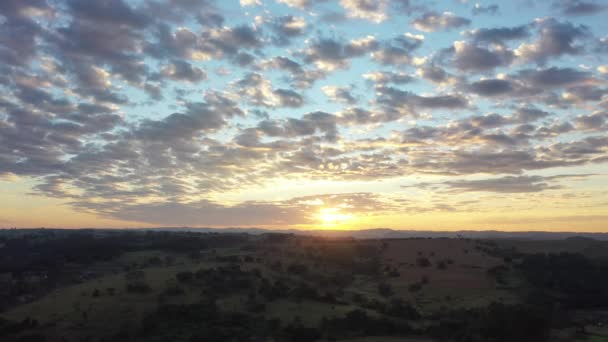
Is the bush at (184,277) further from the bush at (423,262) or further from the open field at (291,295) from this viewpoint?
the bush at (423,262)

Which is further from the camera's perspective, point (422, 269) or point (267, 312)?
point (422, 269)

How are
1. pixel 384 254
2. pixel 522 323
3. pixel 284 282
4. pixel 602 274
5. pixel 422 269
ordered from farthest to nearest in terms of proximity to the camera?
pixel 384 254
pixel 422 269
pixel 602 274
pixel 284 282
pixel 522 323

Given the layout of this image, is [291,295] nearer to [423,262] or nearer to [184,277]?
[184,277]

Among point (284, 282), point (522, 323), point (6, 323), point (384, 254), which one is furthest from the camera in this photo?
point (384, 254)

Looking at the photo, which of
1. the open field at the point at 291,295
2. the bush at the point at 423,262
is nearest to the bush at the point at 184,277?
the open field at the point at 291,295

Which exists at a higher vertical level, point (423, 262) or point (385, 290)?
point (423, 262)

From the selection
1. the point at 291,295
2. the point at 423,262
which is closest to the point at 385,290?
the point at 291,295

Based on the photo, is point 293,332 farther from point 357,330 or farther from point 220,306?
point 220,306

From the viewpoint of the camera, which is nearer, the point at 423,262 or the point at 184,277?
the point at 184,277

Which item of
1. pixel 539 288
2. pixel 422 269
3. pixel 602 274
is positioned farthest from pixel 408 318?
pixel 602 274

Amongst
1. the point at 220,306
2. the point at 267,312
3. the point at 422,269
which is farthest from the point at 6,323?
the point at 422,269
